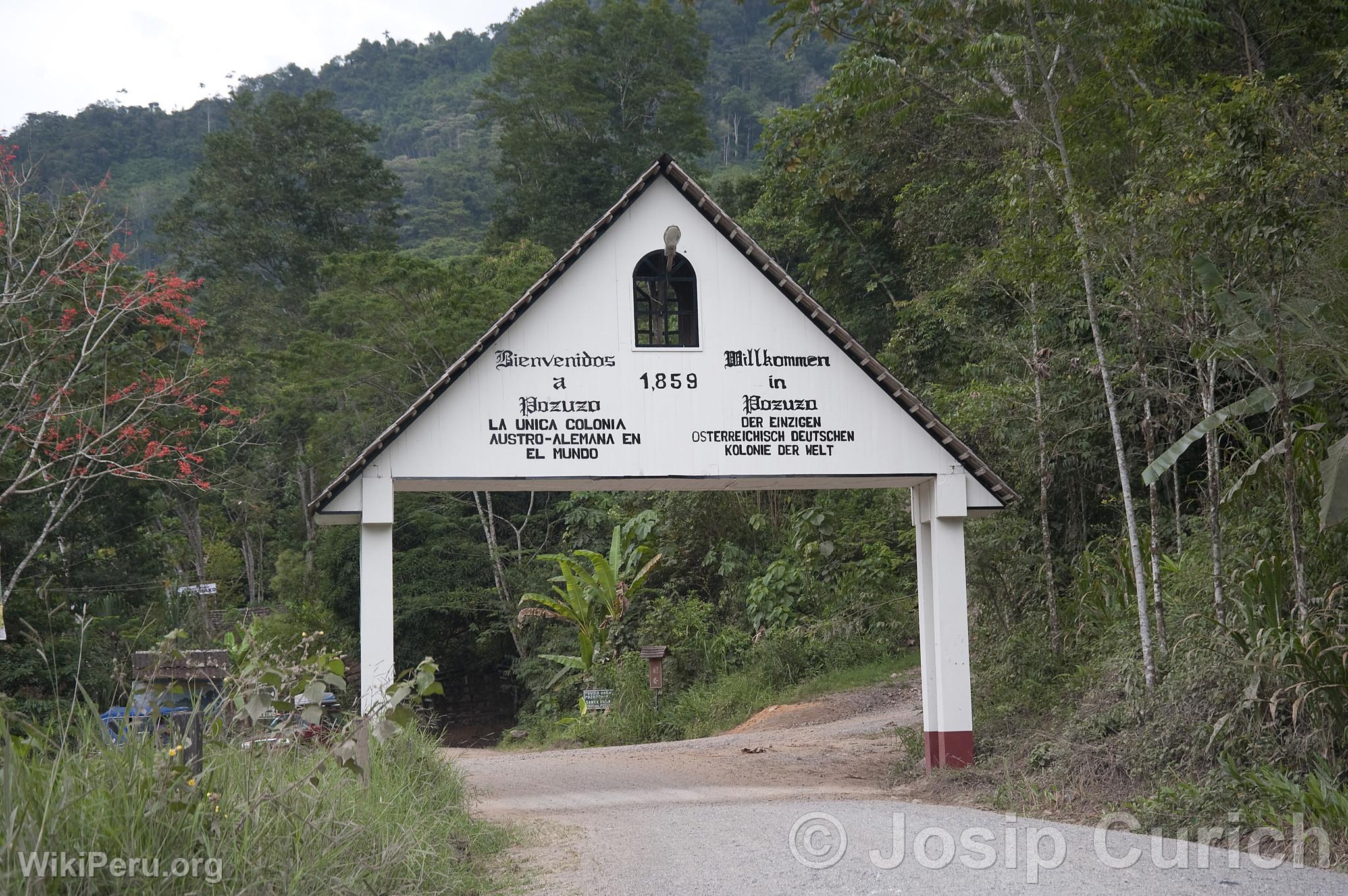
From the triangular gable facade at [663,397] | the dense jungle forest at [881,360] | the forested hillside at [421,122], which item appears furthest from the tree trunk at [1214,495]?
the forested hillside at [421,122]

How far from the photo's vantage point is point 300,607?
32094 millimetres

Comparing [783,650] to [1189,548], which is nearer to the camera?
[1189,548]

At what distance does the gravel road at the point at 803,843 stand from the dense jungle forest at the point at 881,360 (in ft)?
3.26

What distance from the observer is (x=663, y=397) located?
11.8 m

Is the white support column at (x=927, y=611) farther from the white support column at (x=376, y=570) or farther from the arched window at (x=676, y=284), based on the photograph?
the white support column at (x=376, y=570)

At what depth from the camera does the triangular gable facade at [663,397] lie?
11.5m

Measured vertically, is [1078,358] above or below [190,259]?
below

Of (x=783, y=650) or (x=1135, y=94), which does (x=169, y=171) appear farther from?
(x=1135, y=94)

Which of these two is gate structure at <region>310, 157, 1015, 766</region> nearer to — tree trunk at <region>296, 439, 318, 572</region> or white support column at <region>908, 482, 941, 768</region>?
white support column at <region>908, 482, 941, 768</region>

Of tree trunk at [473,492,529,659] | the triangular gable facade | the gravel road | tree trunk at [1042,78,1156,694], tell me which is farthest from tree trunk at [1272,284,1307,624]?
tree trunk at [473,492,529,659]

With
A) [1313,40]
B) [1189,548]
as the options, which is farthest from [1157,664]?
[1313,40]

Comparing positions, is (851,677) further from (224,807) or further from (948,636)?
(224,807)

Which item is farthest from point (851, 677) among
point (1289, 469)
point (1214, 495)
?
point (1289, 469)

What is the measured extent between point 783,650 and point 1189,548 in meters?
9.92
